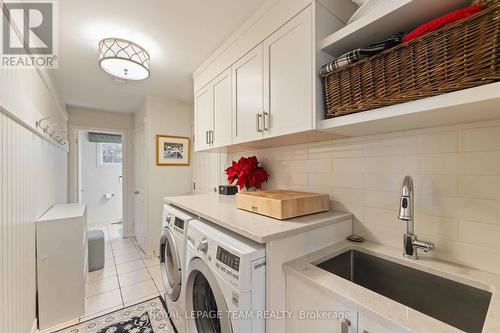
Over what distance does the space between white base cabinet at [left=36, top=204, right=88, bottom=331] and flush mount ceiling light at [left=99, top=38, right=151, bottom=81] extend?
1.31 metres

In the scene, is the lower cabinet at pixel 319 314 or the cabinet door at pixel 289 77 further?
the cabinet door at pixel 289 77

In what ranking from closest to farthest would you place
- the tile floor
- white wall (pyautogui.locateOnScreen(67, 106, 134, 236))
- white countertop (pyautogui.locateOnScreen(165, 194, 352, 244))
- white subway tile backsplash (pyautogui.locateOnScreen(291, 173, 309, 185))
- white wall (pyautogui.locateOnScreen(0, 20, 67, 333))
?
white countertop (pyautogui.locateOnScreen(165, 194, 352, 244)) → white wall (pyautogui.locateOnScreen(0, 20, 67, 333)) → white subway tile backsplash (pyautogui.locateOnScreen(291, 173, 309, 185)) → the tile floor → white wall (pyautogui.locateOnScreen(67, 106, 134, 236))

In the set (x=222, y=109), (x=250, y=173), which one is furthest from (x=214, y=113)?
(x=250, y=173)

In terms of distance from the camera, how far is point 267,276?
2.90ft

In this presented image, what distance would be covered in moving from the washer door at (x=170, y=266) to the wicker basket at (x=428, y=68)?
1.40 meters

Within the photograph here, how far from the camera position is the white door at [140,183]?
3.15 meters

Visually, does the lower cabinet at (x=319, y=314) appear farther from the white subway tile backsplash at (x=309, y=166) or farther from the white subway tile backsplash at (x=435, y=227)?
the white subway tile backsplash at (x=309, y=166)

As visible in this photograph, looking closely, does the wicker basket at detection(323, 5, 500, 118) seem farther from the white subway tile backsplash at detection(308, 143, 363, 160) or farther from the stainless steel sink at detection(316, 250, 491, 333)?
the stainless steel sink at detection(316, 250, 491, 333)

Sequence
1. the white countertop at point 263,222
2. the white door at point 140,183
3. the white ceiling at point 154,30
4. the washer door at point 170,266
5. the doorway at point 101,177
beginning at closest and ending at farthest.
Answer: the white countertop at point 263,222, the white ceiling at point 154,30, the washer door at point 170,266, the white door at point 140,183, the doorway at point 101,177

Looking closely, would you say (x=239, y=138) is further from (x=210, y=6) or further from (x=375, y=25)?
(x=375, y=25)

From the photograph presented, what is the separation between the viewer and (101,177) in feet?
15.8

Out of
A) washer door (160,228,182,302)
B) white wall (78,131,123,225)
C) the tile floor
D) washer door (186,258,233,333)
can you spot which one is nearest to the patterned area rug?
the tile floor

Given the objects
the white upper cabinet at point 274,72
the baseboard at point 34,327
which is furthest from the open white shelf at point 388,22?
the baseboard at point 34,327

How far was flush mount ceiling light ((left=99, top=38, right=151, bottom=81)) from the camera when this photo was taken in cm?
162
